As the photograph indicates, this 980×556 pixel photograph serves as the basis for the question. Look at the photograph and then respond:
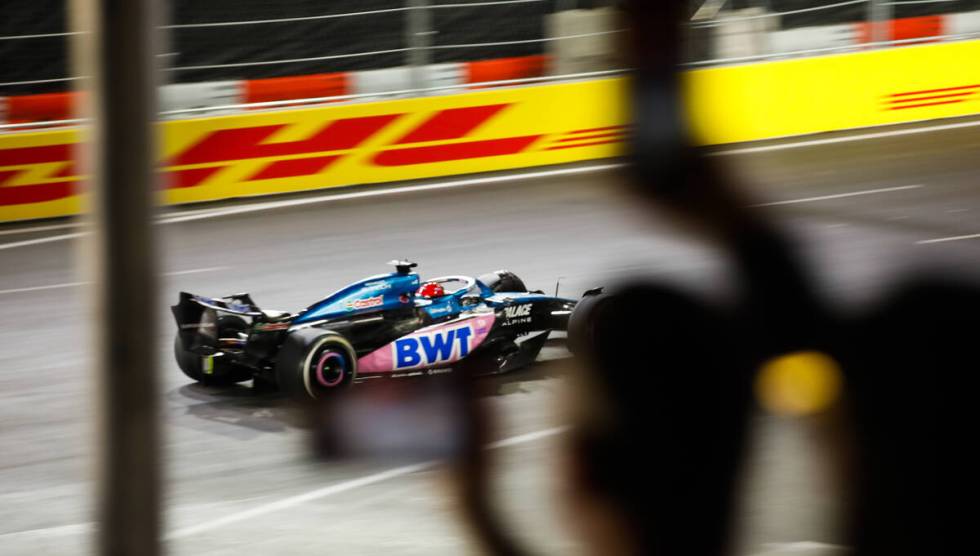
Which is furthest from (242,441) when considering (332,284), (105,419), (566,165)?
(566,165)

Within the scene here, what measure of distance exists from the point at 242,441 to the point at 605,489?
6.38 metres

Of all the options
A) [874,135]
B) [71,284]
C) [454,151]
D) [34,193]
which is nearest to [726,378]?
[71,284]

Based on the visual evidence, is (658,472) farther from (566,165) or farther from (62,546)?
(566,165)

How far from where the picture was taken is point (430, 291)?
8008 millimetres

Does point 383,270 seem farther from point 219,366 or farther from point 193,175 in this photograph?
point 193,175

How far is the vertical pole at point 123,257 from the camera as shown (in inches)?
69.9

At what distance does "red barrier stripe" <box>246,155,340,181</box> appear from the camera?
1438cm

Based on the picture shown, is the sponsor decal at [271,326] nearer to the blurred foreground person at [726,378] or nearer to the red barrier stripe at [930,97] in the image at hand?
→ the blurred foreground person at [726,378]

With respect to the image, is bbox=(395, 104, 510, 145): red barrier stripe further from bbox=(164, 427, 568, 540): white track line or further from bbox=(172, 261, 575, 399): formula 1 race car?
bbox=(164, 427, 568, 540): white track line

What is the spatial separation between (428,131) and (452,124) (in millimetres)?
297

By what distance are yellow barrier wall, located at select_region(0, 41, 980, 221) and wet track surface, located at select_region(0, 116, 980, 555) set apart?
629 mm

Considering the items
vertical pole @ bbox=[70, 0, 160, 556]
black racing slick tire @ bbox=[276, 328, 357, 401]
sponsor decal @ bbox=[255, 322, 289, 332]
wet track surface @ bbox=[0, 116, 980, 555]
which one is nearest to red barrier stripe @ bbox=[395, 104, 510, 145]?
wet track surface @ bbox=[0, 116, 980, 555]

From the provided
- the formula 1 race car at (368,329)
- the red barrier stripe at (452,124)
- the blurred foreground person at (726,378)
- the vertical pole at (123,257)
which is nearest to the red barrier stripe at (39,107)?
the red barrier stripe at (452,124)

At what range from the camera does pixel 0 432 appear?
7406mm
